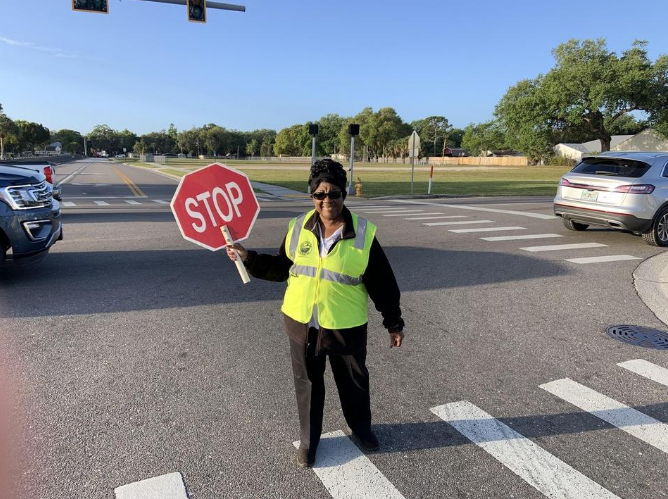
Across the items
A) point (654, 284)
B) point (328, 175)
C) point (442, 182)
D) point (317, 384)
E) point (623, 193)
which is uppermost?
point (328, 175)

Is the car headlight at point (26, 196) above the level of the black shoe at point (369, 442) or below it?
above

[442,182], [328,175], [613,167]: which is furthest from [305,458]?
[442,182]

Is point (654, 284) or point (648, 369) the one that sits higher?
point (654, 284)

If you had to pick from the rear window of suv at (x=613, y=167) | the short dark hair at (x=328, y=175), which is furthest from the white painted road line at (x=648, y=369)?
the rear window of suv at (x=613, y=167)

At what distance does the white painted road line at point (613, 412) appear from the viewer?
291 cm

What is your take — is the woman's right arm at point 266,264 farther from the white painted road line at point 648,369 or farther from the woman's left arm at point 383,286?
the white painted road line at point 648,369

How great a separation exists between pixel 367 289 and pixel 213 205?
40.0 inches

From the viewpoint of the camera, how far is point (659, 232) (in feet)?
29.4

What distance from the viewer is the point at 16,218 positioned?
5.64 meters

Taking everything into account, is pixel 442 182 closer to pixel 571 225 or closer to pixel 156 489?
pixel 571 225

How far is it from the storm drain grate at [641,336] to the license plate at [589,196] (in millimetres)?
4978

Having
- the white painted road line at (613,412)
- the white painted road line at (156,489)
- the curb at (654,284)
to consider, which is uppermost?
the curb at (654,284)

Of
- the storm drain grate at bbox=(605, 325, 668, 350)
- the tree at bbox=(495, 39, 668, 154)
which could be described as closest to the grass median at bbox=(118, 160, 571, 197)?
the tree at bbox=(495, 39, 668, 154)

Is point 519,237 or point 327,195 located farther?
point 519,237
